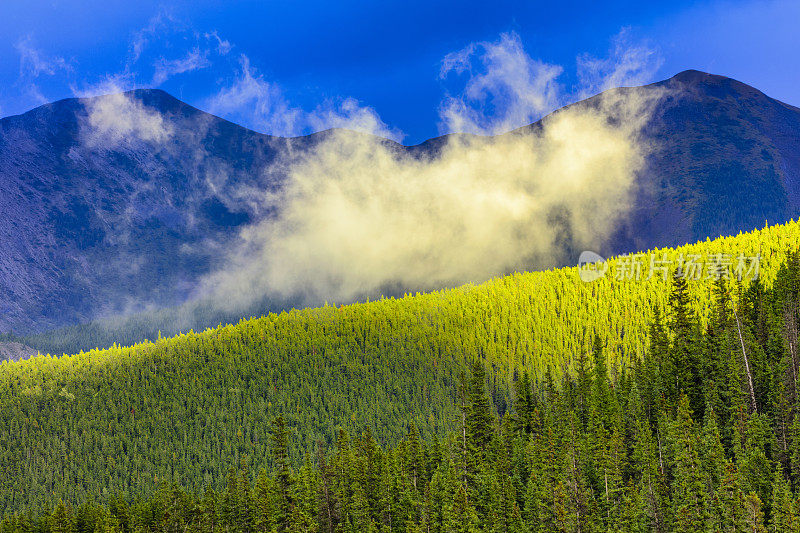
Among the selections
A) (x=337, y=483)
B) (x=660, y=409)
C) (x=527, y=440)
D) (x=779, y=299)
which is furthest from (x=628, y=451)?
(x=337, y=483)

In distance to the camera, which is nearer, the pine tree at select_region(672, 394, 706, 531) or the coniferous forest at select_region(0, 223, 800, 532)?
the pine tree at select_region(672, 394, 706, 531)

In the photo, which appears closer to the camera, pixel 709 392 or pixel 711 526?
pixel 711 526

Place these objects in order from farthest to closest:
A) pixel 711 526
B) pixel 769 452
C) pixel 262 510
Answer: pixel 262 510, pixel 769 452, pixel 711 526

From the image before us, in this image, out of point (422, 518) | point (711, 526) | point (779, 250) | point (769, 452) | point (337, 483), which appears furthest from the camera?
point (779, 250)

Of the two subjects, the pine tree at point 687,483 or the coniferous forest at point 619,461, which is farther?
the coniferous forest at point 619,461

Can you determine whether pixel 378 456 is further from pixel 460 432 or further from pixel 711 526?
pixel 711 526

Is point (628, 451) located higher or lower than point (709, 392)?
lower

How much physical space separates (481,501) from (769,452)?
36.1 meters

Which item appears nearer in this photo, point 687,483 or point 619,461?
point 687,483

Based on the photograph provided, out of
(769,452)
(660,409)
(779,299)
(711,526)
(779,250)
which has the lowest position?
(711,526)

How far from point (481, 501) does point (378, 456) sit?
81.4ft

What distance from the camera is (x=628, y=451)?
96438mm

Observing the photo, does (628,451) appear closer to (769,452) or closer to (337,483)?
(769,452)

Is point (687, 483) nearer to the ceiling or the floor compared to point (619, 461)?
nearer to the floor
